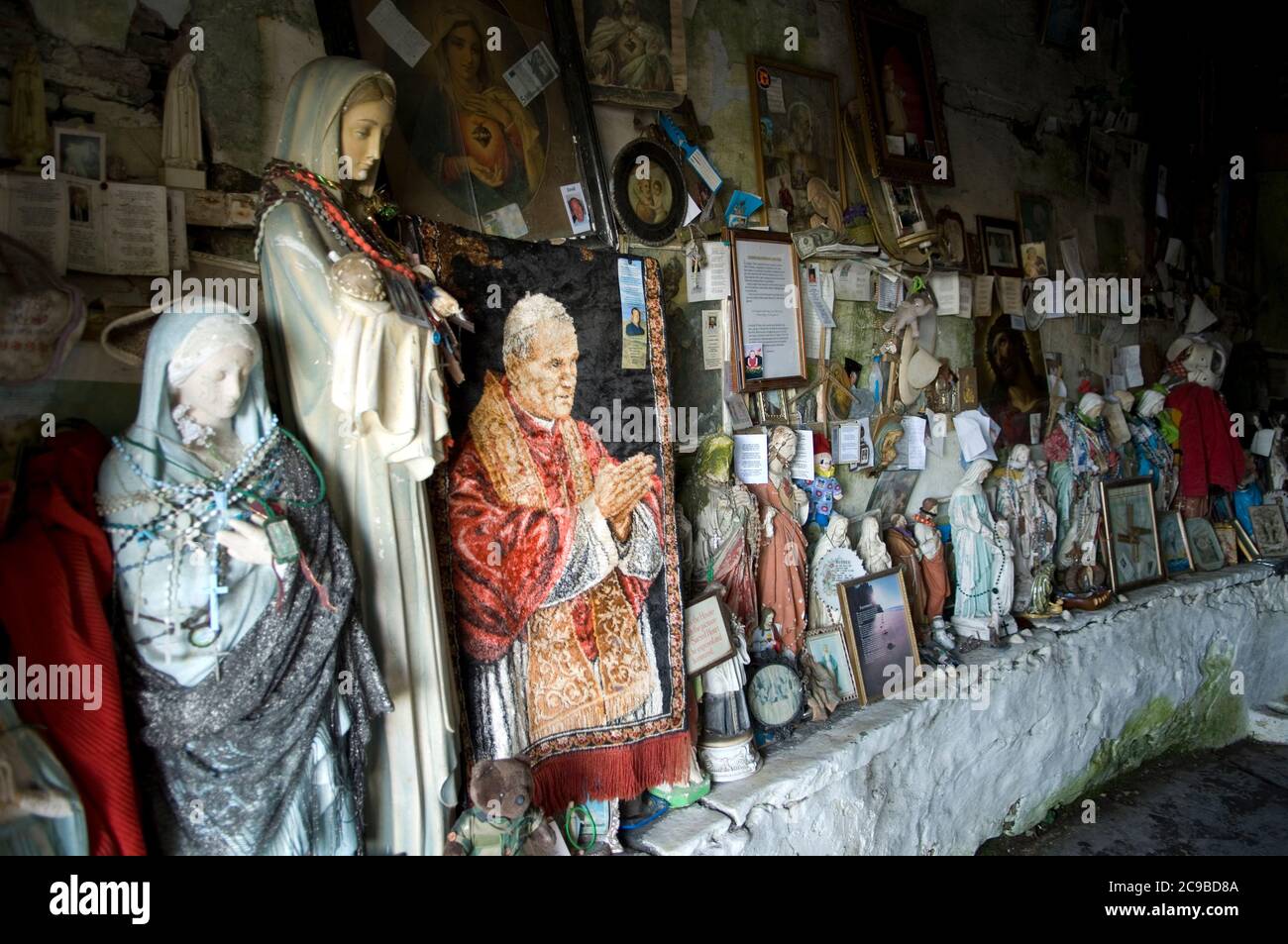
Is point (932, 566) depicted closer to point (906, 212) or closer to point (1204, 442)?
point (906, 212)

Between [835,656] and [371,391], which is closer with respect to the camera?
[371,391]

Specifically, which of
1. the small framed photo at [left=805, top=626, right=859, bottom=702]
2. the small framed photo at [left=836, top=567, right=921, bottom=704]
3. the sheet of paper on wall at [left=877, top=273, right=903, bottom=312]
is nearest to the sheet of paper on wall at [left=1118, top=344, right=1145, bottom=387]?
the sheet of paper on wall at [left=877, top=273, right=903, bottom=312]

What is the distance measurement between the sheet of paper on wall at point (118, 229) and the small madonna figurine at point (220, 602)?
0.34 meters

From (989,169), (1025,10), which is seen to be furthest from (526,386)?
(1025,10)

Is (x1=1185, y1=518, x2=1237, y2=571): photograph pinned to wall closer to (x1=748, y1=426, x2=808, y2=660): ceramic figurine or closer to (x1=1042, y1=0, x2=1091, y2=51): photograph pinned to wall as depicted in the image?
(x1=1042, y1=0, x2=1091, y2=51): photograph pinned to wall

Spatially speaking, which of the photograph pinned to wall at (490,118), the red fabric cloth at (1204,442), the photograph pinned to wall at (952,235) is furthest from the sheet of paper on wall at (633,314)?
the red fabric cloth at (1204,442)

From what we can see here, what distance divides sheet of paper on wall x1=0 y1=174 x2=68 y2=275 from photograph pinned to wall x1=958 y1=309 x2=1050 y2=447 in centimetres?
435

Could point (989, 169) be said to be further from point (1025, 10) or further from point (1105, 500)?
point (1105, 500)

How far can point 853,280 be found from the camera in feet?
14.3

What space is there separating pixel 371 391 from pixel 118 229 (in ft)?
2.46

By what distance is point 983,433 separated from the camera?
4.96 m

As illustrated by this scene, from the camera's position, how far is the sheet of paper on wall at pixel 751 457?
385 cm

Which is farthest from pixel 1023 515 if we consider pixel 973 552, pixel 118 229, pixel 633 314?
pixel 118 229

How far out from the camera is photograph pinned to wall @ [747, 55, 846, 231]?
394 centimetres
